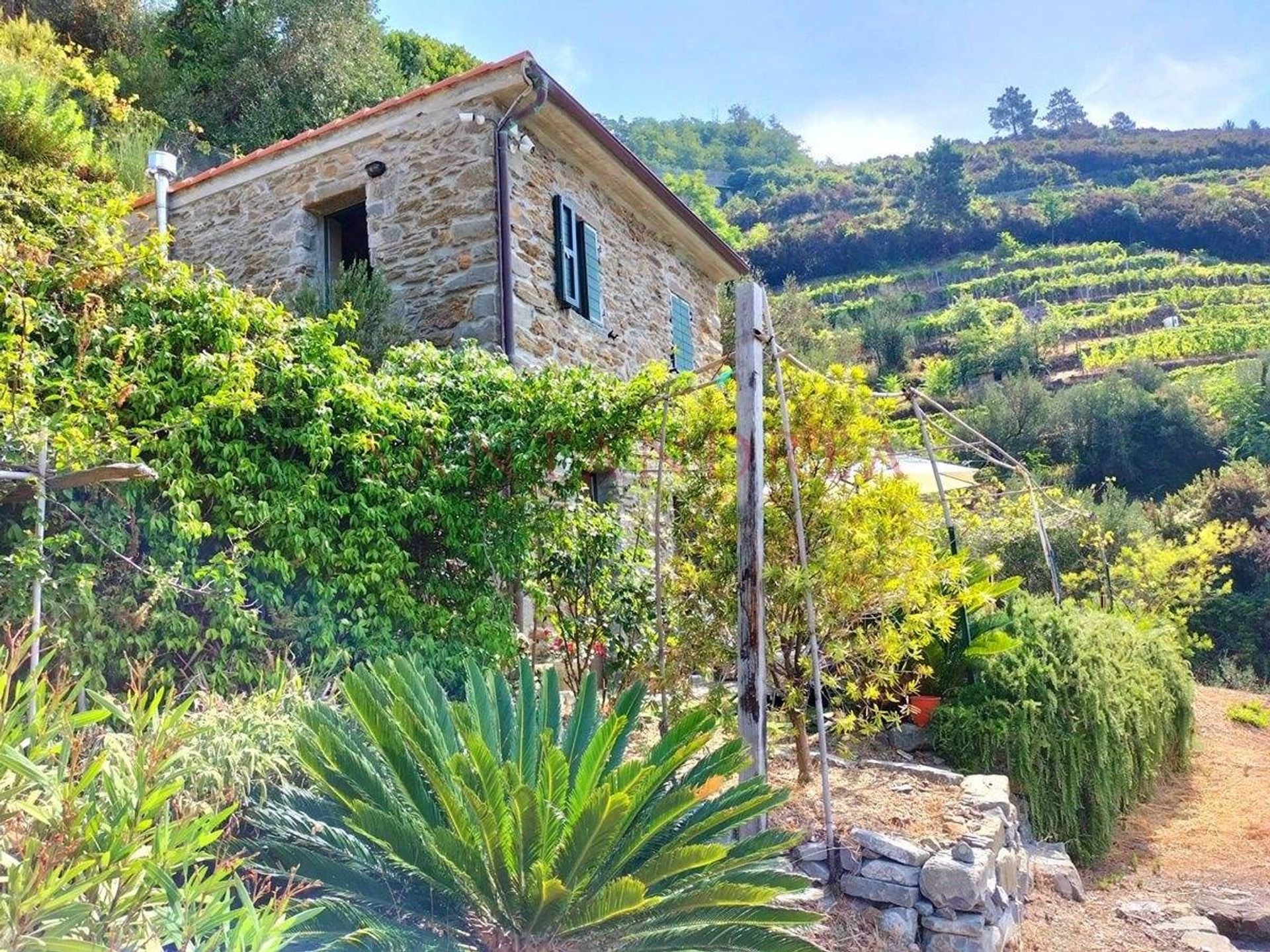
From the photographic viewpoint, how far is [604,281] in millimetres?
8734

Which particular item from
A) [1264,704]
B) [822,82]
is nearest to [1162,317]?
[822,82]

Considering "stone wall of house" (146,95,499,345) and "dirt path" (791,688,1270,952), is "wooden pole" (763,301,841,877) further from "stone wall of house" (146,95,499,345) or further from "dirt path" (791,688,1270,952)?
"stone wall of house" (146,95,499,345)

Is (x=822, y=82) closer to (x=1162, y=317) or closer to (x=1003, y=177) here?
(x=1162, y=317)

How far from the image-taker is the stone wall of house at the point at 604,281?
23.9 ft

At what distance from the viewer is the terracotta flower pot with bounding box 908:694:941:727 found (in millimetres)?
5484

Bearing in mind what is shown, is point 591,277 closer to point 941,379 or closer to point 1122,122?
point 941,379

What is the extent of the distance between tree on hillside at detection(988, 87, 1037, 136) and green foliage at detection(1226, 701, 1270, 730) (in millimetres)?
64780

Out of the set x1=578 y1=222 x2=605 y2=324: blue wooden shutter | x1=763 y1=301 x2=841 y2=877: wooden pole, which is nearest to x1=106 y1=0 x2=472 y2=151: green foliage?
x1=578 y1=222 x2=605 y2=324: blue wooden shutter

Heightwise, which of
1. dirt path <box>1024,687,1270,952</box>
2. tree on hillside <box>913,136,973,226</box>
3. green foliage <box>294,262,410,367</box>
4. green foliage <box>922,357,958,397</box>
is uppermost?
tree on hillside <box>913,136,973,226</box>

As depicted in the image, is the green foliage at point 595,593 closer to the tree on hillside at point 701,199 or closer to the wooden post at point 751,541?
the wooden post at point 751,541

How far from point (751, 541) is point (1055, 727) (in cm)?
A: 300

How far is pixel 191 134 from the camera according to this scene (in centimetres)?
1384

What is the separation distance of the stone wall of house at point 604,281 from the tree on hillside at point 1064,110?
217 feet

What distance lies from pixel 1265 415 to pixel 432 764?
27.4m
